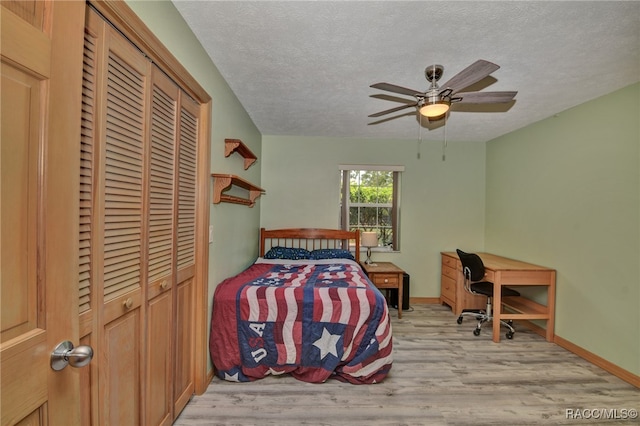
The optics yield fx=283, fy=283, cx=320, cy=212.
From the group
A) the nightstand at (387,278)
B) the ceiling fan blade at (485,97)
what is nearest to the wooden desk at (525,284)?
the nightstand at (387,278)

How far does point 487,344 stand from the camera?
118 inches

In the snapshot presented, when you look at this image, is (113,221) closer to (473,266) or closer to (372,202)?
(473,266)

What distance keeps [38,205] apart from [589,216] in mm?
3903

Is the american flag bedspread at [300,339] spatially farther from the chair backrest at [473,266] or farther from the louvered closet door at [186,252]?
the chair backrest at [473,266]

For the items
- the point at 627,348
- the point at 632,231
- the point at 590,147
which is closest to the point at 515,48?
the point at 590,147

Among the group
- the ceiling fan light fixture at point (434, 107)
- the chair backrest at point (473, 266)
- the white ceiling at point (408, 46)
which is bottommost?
the chair backrest at point (473, 266)

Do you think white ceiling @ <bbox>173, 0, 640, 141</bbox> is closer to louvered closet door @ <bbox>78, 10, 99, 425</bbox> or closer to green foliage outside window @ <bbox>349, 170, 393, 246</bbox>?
louvered closet door @ <bbox>78, 10, 99, 425</bbox>

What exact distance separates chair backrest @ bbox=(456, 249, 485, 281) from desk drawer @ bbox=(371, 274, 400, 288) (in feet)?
2.76

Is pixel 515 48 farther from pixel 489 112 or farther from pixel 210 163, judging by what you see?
pixel 210 163

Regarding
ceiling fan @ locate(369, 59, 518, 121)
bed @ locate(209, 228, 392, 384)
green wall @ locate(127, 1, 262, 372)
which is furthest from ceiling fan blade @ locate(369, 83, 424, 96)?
bed @ locate(209, 228, 392, 384)

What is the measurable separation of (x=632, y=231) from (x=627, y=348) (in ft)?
3.23

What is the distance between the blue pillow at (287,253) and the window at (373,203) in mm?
849

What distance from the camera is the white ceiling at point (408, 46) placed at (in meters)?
1.59

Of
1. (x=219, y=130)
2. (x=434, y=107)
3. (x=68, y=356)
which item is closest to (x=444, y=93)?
(x=434, y=107)
